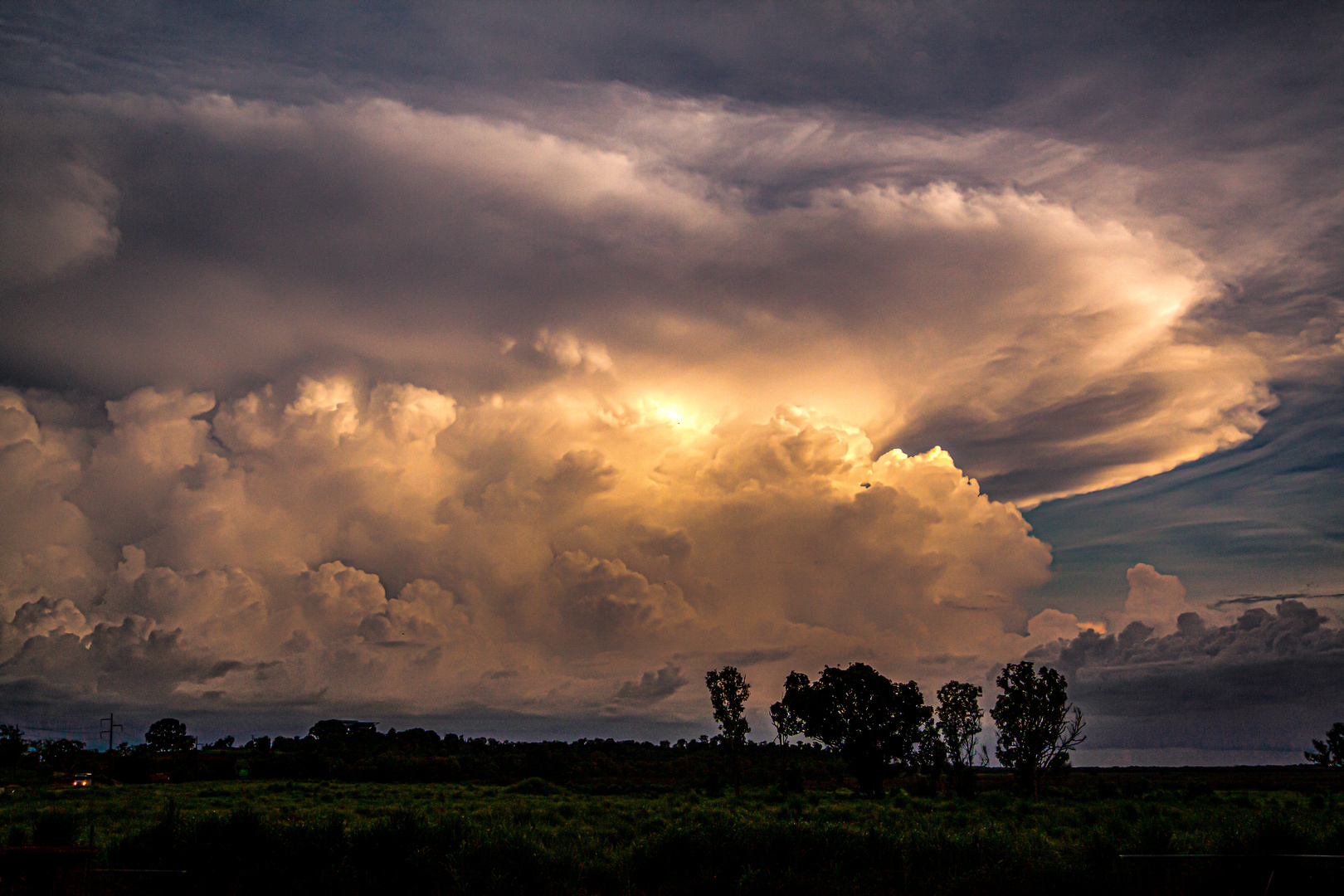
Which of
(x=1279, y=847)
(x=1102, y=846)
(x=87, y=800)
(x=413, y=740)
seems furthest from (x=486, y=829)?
(x=413, y=740)

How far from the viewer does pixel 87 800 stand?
50031 millimetres

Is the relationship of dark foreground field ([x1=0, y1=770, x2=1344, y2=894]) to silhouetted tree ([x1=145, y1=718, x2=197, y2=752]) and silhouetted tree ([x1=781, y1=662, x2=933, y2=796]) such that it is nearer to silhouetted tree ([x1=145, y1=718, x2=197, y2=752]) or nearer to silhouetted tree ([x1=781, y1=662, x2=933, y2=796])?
silhouetted tree ([x1=781, y1=662, x2=933, y2=796])

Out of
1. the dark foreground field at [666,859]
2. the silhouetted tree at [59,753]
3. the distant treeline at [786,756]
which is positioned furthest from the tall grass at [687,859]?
the silhouetted tree at [59,753]

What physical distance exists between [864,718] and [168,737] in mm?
119222

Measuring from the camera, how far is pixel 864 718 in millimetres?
76938

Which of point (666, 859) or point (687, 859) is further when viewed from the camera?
point (666, 859)

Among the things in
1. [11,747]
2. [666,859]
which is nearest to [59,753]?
[11,747]

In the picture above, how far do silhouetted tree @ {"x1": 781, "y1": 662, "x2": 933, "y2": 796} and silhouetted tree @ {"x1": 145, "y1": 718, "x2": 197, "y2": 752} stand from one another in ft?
340

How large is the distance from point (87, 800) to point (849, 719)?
56.3 metres

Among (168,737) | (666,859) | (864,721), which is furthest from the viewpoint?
(168,737)

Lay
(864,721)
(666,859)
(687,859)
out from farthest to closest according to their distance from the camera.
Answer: (864,721)
(666,859)
(687,859)

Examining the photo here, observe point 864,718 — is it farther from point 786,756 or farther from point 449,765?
point 449,765

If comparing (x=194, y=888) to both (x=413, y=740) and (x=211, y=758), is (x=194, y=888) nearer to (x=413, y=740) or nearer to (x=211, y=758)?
(x=211, y=758)

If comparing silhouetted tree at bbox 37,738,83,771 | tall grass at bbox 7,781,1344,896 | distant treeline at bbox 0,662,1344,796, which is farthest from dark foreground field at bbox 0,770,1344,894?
silhouetted tree at bbox 37,738,83,771
